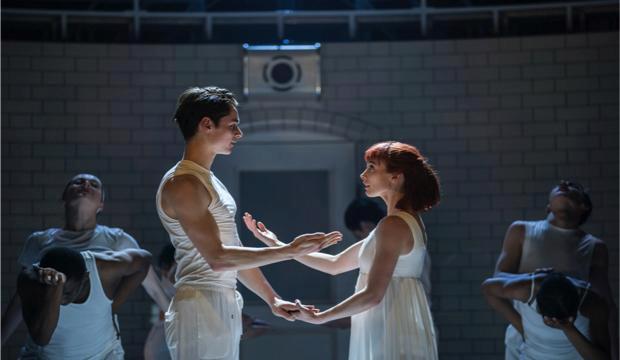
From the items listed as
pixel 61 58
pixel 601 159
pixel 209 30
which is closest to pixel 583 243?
pixel 601 159

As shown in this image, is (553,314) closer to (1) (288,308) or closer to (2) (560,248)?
(2) (560,248)

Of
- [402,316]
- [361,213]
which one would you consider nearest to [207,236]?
[402,316]

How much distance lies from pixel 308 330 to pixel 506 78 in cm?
231

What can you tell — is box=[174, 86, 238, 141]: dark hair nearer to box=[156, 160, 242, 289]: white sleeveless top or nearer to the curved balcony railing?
box=[156, 160, 242, 289]: white sleeveless top

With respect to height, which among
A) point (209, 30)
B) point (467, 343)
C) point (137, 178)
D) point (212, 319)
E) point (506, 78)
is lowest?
point (467, 343)

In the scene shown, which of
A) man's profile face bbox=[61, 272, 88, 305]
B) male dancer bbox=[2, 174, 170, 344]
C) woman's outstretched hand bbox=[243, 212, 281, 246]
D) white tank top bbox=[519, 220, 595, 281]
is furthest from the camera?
white tank top bbox=[519, 220, 595, 281]

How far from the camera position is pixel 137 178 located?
618 cm

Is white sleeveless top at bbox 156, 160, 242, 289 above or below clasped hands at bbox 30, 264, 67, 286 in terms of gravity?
above

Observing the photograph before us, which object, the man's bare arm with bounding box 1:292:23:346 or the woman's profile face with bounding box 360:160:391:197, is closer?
the woman's profile face with bounding box 360:160:391:197

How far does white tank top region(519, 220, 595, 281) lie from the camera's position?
182 inches

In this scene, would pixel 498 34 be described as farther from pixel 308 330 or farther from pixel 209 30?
pixel 308 330

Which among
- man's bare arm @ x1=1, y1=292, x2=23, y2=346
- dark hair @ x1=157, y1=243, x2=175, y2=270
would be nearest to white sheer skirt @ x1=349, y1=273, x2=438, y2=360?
man's bare arm @ x1=1, y1=292, x2=23, y2=346

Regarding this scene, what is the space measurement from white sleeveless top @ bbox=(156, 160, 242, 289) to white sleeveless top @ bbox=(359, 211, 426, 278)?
0.49 m

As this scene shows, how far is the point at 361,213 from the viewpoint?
18.8ft
